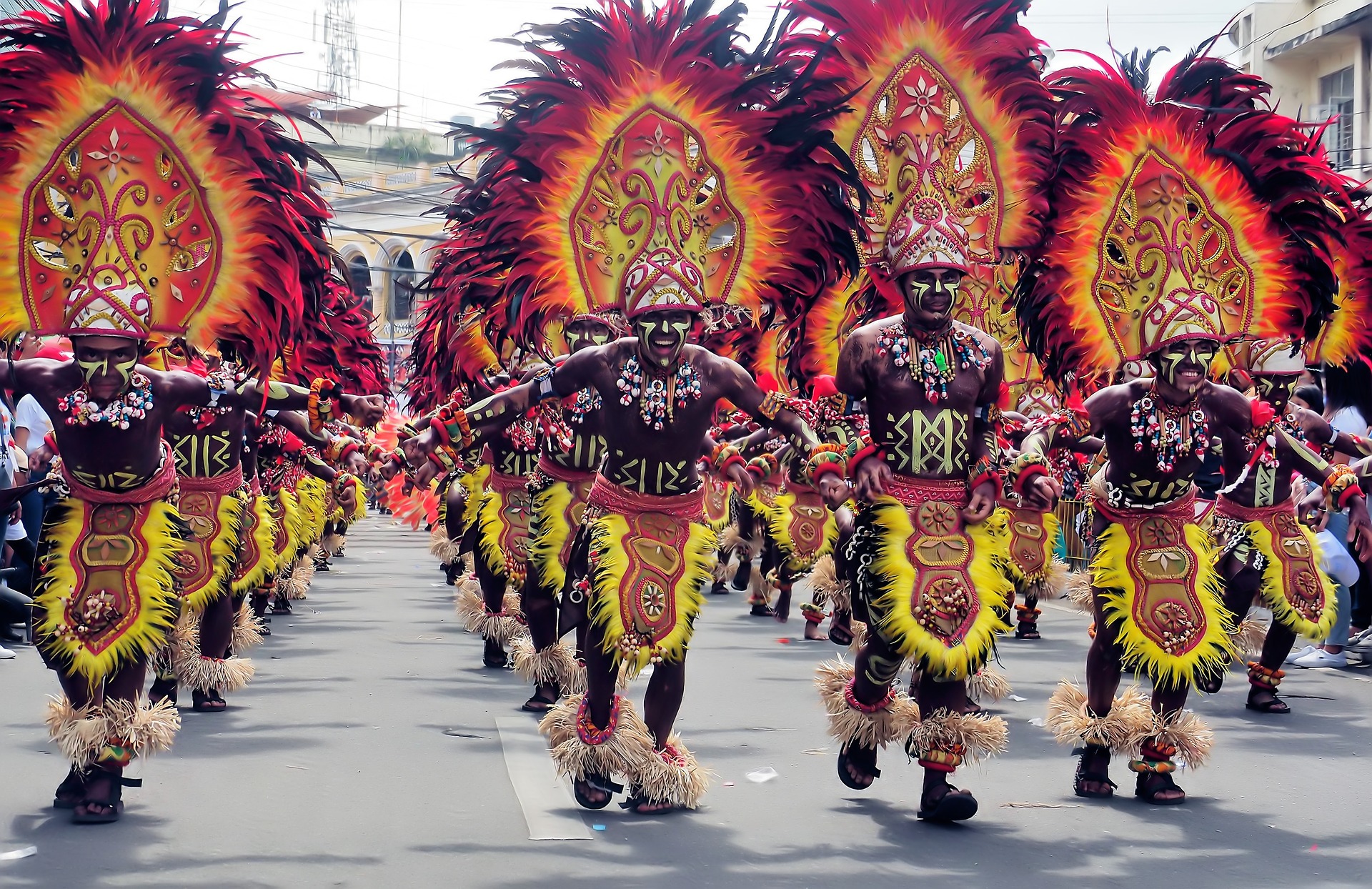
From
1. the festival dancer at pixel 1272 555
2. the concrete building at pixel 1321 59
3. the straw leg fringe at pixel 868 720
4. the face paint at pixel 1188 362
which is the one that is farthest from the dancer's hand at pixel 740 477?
the concrete building at pixel 1321 59

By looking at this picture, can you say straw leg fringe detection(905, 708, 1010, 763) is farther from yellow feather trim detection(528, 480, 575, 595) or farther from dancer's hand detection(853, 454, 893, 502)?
yellow feather trim detection(528, 480, 575, 595)

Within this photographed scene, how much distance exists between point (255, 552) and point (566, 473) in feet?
7.04

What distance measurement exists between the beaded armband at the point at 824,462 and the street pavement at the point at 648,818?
1.33m

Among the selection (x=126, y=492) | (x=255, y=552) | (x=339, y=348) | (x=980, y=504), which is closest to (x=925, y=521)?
(x=980, y=504)

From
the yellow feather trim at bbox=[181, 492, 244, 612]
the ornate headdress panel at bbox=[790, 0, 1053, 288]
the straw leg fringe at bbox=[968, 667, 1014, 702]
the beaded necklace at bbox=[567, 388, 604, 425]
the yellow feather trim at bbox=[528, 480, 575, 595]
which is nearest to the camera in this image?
the beaded necklace at bbox=[567, 388, 604, 425]

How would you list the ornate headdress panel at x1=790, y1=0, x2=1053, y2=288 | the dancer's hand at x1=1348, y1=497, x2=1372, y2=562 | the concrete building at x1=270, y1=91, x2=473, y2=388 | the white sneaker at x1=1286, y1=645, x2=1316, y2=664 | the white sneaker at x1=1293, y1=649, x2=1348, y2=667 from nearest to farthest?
the ornate headdress panel at x1=790, y1=0, x2=1053, y2=288, the dancer's hand at x1=1348, y1=497, x2=1372, y2=562, the white sneaker at x1=1293, y1=649, x2=1348, y2=667, the white sneaker at x1=1286, y1=645, x2=1316, y2=664, the concrete building at x1=270, y1=91, x2=473, y2=388

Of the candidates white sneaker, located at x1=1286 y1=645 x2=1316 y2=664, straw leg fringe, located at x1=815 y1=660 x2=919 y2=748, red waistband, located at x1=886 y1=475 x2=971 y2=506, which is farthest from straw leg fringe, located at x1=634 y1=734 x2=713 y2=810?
white sneaker, located at x1=1286 y1=645 x2=1316 y2=664

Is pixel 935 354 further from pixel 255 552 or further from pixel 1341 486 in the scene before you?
pixel 255 552

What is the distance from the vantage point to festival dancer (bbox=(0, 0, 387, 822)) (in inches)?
241

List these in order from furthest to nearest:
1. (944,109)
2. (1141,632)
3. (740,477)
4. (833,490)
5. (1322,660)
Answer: (1322,660), (944,109), (740,477), (1141,632), (833,490)

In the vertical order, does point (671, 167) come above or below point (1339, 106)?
below

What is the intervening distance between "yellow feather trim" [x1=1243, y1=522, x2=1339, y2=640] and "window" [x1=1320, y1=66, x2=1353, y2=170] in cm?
1829

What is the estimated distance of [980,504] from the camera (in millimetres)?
6234

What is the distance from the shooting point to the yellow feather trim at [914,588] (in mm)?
6039
